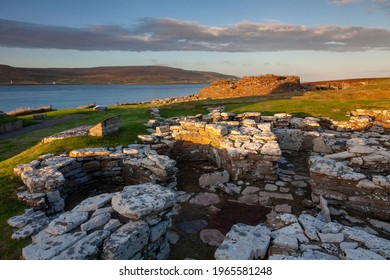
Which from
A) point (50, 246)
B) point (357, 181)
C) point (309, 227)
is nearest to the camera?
point (50, 246)

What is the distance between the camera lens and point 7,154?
10562 mm

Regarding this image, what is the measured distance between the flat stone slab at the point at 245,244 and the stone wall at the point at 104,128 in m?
6.76

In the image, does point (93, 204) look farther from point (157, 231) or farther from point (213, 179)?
point (213, 179)

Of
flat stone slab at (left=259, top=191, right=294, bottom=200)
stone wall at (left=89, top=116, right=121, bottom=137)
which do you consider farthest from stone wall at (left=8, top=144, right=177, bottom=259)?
flat stone slab at (left=259, top=191, right=294, bottom=200)

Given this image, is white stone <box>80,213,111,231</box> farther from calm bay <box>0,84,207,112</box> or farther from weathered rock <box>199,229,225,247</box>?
calm bay <box>0,84,207,112</box>

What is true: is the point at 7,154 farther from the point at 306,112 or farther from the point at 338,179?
the point at 306,112

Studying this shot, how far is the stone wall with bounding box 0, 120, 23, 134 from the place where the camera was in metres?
16.3

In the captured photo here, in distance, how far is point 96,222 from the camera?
4.60m

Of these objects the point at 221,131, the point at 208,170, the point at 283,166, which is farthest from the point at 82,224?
the point at 283,166

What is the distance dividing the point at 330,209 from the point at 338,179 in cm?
78

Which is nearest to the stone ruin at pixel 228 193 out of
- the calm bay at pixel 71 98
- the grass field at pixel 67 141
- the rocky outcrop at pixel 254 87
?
the grass field at pixel 67 141

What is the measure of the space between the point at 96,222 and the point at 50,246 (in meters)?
0.77

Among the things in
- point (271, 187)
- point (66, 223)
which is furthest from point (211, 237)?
point (271, 187)
